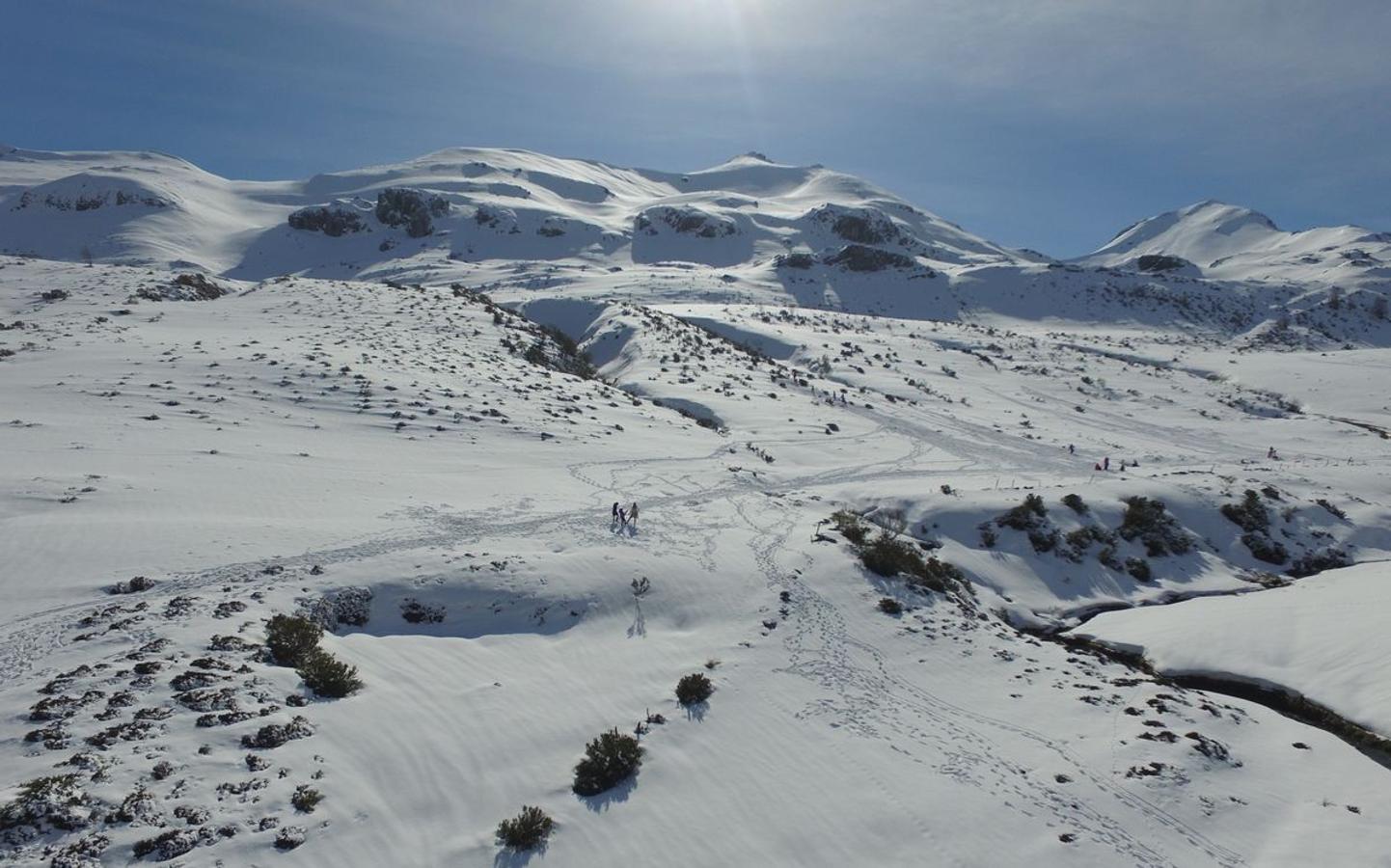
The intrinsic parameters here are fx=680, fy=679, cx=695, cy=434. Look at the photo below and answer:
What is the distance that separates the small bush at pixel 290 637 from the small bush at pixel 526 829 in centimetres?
503

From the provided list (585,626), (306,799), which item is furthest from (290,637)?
(585,626)

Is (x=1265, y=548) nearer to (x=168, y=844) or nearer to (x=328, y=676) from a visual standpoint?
(x=328, y=676)

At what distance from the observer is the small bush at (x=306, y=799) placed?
861 cm

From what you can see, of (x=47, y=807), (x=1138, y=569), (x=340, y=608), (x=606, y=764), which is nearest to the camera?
(x=47, y=807)

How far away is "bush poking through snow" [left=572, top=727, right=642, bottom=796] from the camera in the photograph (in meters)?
10.2

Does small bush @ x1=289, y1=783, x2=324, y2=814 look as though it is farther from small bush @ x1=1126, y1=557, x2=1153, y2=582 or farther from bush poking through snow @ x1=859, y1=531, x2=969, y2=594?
small bush @ x1=1126, y1=557, x2=1153, y2=582

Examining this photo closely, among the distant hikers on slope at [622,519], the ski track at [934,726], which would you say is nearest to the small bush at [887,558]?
the ski track at [934,726]

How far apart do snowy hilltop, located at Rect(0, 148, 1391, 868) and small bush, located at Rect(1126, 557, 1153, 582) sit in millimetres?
352

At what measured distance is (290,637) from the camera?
11.9 metres

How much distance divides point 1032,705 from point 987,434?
1152 inches

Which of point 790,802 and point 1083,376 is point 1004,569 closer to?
point 790,802

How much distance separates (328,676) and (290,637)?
1.48m

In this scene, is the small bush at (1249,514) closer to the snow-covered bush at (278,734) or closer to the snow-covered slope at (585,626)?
the snow-covered slope at (585,626)

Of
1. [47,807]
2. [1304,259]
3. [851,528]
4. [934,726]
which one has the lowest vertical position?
[934,726]
